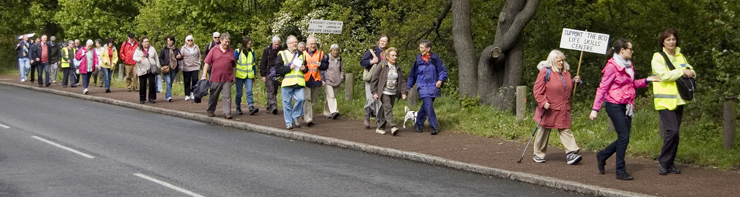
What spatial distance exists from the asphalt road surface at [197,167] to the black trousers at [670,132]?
156 cm

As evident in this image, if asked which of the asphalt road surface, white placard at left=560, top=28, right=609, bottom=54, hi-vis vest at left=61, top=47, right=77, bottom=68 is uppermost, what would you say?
white placard at left=560, top=28, right=609, bottom=54

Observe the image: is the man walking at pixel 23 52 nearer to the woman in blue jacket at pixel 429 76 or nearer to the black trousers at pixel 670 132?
the woman in blue jacket at pixel 429 76

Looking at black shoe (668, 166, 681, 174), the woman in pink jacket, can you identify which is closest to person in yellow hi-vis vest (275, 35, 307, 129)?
the woman in pink jacket

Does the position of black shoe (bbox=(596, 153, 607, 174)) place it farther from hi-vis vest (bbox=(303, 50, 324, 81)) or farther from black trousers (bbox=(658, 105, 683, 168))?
hi-vis vest (bbox=(303, 50, 324, 81))

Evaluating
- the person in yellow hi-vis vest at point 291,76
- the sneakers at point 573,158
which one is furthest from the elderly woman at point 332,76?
the sneakers at point 573,158

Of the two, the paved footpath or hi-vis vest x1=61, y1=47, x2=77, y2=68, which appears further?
hi-vis vest x1=61, y1=47, x2=77, y2=68

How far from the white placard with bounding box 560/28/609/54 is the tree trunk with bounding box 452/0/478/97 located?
15.7 feet

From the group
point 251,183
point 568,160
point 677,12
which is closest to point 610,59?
point 568,160

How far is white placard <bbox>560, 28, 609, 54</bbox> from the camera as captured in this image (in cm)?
1334

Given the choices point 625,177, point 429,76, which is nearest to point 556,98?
point 625,177

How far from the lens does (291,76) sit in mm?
15195

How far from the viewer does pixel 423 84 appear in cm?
1388

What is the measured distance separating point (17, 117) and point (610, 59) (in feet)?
40.3

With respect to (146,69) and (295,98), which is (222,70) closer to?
(295,98)
